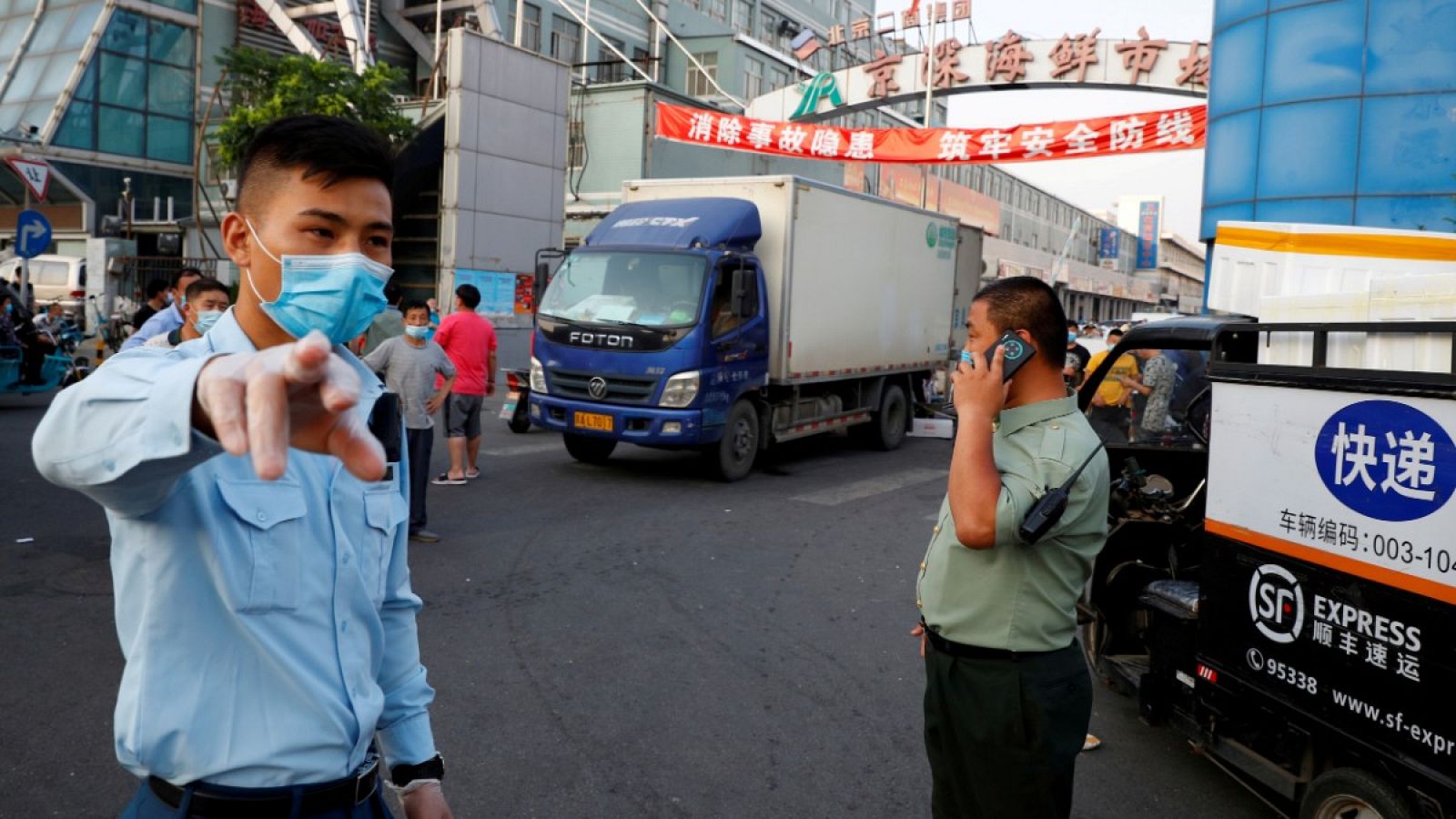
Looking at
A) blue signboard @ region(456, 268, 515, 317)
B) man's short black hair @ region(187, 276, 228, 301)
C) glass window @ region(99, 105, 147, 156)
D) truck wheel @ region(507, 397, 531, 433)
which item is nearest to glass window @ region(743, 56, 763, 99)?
blue signboard @ region(456, 268, 515, 317)

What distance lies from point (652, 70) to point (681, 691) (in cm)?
3311

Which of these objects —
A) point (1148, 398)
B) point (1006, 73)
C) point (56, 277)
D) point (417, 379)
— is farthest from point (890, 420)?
point (56, 277)

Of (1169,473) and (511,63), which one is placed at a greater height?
(511,63)

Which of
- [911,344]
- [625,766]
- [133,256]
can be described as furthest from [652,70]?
[625,766]

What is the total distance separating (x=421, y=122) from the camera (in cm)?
2194

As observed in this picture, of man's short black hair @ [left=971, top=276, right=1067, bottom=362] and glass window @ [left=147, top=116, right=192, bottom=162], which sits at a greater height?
glass window @ [left=147, top=116, right=192, bottom=162]

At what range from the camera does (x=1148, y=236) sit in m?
106

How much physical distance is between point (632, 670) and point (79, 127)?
28640 millimetres

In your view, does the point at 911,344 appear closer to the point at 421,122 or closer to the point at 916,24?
the point at 916,24

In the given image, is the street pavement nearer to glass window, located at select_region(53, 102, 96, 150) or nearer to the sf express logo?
the sf express logo

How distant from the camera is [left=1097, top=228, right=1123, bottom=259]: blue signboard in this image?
271 feet

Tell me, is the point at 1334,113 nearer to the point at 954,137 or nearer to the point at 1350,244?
the point at 954,137

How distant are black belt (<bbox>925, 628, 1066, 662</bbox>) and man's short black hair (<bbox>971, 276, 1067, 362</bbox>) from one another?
29.5 inches

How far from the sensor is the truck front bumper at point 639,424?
10219 mm
